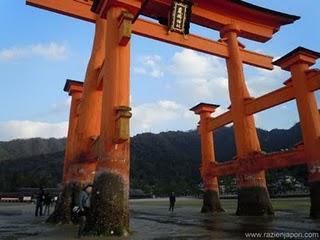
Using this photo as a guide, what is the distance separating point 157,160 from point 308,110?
2445 inches

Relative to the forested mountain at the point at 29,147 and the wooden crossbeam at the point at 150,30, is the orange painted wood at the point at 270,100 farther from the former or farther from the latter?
the forested mountain at the point at 29,147

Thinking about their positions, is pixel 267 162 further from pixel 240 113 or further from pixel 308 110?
pixel 240 113

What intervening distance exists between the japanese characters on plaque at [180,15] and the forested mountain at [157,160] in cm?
3906

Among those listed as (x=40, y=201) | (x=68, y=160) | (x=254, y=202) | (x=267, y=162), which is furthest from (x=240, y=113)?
(x=40, y=201)

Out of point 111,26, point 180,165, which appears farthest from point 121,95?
point 180,165

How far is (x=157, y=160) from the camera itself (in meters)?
73.5

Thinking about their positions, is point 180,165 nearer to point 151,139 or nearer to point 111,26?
point 151,139

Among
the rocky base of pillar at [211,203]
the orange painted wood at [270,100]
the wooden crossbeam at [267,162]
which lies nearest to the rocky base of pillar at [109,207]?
the wooden crossbeam at [267,162]

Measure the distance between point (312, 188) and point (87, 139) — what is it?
772 centimetres

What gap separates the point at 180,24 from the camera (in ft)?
45.5

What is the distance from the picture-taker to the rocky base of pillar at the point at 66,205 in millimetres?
11630

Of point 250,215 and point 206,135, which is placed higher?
point 206,135

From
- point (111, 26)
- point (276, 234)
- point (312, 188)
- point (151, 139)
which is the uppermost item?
point (151, 139)

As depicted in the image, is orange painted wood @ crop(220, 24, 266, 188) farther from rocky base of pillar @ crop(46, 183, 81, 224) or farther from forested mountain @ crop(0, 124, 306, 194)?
forested mountain @ crop(0, 124, 306, 194)
